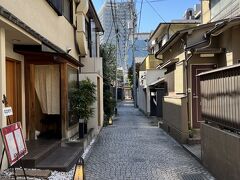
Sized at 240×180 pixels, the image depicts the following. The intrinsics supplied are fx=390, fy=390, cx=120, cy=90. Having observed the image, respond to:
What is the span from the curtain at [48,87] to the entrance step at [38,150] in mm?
1564

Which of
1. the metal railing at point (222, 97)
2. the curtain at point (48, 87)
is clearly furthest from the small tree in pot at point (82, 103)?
the metal railing at point (222, 97)

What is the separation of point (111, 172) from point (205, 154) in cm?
225

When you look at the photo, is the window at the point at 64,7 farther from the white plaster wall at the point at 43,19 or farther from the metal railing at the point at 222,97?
the metal railing at the point at 222,97

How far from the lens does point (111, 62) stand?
100 feet

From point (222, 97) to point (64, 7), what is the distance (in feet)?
28.3

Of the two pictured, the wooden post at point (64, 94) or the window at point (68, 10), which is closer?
the wooden post at point (64, 94)

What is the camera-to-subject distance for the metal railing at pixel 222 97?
22.5 ft

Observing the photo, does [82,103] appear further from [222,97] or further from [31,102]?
[222,97]

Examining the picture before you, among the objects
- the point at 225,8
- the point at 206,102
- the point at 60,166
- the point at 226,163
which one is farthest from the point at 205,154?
the point at 225,8

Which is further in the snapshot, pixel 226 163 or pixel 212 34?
pixel 212 34

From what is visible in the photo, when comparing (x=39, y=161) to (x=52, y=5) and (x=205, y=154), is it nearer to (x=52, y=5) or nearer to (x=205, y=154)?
(x=205, y=154)

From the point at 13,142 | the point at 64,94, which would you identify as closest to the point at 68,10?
the point at 64,94

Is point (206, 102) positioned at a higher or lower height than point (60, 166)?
higher

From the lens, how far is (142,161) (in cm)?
1040
